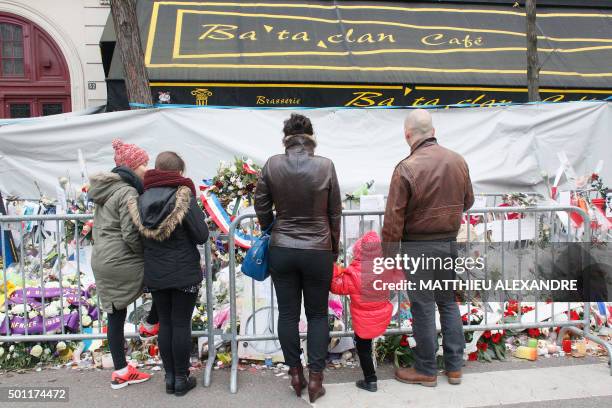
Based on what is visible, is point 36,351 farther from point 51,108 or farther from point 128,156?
point 51,108

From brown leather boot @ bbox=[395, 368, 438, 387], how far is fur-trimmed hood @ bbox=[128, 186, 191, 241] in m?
2.01

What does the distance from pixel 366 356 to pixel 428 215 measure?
1094 mm

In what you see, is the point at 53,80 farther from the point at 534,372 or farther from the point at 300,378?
the point at 534,372

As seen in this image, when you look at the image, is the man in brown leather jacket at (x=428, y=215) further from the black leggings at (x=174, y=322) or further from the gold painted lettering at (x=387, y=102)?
the gold painted lettering at (x=387, y=102)

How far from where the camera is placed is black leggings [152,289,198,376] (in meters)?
3.64

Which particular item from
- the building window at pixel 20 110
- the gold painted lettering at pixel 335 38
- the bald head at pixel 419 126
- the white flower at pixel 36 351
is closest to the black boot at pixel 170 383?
the white flower at pixel 36 351

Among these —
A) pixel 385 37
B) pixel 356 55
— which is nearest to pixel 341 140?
pixel 356 55

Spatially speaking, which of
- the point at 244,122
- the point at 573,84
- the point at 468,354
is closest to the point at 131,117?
the point at 244,122

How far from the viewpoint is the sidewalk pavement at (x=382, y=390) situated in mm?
3699

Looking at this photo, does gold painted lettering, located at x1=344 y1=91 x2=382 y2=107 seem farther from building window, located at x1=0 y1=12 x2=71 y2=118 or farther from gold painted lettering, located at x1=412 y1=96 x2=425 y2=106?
building window, located at x1=0 y1=12 x2=71 y2=118

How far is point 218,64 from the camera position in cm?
873

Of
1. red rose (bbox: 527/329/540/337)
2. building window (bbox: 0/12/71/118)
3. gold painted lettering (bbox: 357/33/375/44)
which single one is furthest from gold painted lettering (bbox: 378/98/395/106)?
building window (bbox: 0/12/71/118)

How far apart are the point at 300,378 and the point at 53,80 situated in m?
9.66

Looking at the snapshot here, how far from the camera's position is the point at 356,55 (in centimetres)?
934
